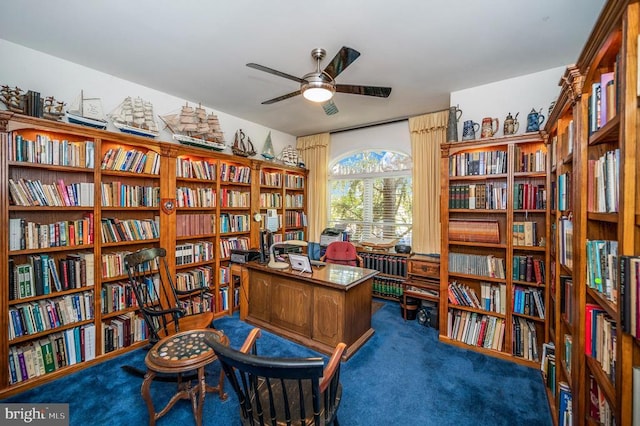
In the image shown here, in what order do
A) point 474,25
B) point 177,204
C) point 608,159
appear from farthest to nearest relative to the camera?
point 177,204 → point 474,25 → point 608,159

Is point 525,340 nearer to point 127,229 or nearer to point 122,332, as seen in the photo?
point 122,332

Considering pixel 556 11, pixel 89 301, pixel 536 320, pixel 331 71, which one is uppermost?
pixel 556 11

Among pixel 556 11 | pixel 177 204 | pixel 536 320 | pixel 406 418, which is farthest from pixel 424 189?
pixel 177 204

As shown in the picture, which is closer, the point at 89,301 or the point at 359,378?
the point at 359,378

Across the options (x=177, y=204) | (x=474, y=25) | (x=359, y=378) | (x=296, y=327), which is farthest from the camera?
(x=177, y=204)

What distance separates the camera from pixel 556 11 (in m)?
1.83

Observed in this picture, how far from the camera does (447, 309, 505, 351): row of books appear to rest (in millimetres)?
2691

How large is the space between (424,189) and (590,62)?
2.68m

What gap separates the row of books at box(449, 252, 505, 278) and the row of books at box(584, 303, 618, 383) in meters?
1.48

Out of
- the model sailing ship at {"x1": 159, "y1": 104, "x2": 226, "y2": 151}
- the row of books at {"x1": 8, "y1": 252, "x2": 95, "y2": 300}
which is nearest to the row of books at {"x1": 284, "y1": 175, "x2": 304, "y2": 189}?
the model sailing ship at {"x1": 159, "y1": 104, "x2": 226, "y2": 151}

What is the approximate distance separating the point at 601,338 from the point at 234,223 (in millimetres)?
3700

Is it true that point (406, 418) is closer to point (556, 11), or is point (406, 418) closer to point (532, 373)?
point (532, 373)

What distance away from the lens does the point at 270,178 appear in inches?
174

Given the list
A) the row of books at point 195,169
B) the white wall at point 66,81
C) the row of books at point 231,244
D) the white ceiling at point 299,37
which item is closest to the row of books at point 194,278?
the row of books at point 231,244
